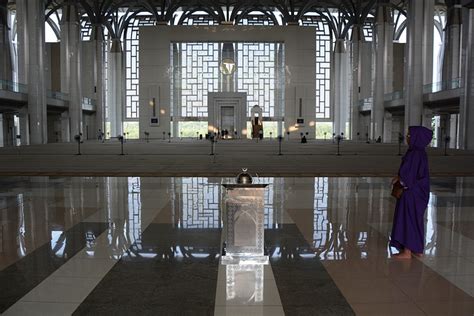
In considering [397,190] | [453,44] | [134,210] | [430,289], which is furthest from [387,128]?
[430,289]

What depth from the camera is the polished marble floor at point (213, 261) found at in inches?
153

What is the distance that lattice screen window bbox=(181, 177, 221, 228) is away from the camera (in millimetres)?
7168

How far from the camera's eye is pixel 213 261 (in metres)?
5.12

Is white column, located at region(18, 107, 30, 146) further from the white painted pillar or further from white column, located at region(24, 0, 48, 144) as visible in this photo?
the white painted pillar

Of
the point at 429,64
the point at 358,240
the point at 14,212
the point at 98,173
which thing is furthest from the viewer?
the point at 429,64

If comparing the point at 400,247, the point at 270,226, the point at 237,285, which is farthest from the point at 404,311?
the point at 270,226

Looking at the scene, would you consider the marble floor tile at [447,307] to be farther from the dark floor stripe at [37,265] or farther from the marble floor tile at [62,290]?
the dark floor stripe at [37,265]

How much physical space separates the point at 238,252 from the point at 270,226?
181 centimetres

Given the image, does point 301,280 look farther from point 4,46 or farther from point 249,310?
point 4,46

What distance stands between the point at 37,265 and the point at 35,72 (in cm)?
3379

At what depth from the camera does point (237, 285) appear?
170 inches

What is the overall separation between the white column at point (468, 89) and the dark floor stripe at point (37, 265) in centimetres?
2597

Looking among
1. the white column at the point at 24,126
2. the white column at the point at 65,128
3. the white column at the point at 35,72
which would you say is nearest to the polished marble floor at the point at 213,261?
the white column at the point at 35,72

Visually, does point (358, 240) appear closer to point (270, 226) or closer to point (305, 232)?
point (305, 232)
